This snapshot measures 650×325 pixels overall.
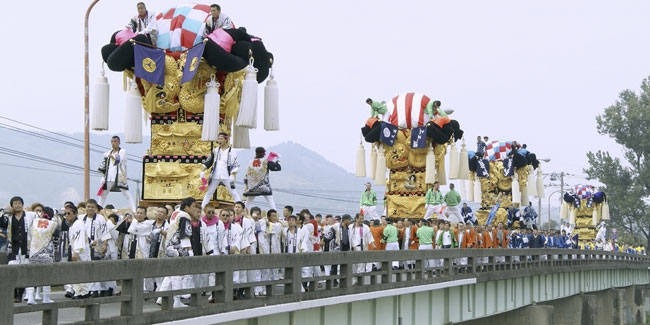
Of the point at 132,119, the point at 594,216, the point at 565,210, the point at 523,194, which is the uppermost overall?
the point at 132,119

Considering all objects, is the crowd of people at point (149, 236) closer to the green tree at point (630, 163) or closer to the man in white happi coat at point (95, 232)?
the man in white happi coat at point (95, 232)

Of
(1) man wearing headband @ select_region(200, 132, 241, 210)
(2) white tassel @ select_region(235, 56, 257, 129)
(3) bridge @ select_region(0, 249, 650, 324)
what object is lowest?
(3) bridge @ select_region(0, 249, 650, 324)

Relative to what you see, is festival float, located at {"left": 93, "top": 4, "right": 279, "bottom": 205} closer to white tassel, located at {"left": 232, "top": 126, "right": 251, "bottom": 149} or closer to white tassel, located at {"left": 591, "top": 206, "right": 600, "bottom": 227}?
white tassel, located at {"left": 232, "top": 126, "right": 251, "bottom": 149}

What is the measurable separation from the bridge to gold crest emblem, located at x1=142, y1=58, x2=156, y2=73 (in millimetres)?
4813

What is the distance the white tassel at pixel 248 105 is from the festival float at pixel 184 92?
2cm

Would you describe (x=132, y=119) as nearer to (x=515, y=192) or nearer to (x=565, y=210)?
(x=515, y=192)

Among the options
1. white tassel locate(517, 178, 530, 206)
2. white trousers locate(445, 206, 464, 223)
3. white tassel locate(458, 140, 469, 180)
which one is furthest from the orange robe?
white tassel locate(517, 178, 530, 206)

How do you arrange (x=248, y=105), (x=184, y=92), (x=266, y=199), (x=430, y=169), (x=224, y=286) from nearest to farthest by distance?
(x=224, y=286)
(x=248, y=105)
(x=184, y=92)
(x=266, y=199)
(x=430, y=169)

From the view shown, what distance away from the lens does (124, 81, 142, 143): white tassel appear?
2188 cm

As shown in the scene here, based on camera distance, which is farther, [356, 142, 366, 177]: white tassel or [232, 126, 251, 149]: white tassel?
[356, 142, 366, 177]: white tassel

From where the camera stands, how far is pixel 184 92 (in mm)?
22125

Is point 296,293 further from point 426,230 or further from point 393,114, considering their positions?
point 393,114

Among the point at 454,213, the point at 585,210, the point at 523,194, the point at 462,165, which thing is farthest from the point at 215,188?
the point at 585,210

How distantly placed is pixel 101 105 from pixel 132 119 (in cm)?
69
